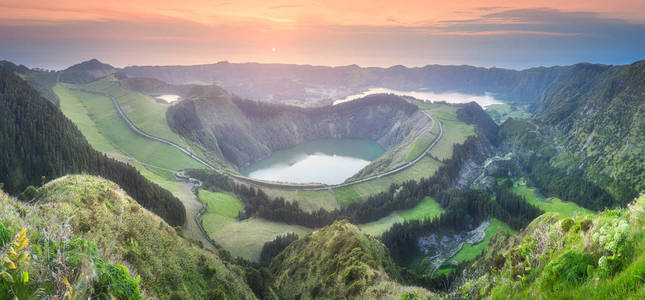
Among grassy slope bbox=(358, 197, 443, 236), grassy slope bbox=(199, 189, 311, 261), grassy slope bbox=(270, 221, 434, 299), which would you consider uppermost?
grassy slope bbox=(270, 221, 434, 299)

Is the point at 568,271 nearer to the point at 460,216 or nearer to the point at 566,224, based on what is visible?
the point at 566,224

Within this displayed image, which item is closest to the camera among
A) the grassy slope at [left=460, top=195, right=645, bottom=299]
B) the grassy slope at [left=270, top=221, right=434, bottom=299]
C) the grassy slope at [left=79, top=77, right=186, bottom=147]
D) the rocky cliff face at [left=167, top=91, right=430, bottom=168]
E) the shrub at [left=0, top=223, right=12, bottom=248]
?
the grassy slope at [left=460, top=195, right=645, bottom=299]

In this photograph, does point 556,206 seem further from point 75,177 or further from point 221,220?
point 75,177

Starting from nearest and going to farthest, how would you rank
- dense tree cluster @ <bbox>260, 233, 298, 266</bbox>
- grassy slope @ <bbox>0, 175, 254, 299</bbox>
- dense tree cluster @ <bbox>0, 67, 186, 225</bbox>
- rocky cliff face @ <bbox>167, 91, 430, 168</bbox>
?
grassy slope @ <bbox>0, 175, 254, 299</bbox> < dense tree cluster @ <bbox>0, 67, 186, 225</bbox> < dense tree cluster @ <bbox>260, 233, 298, 266</bbox> < rocky cliff face @ <bbox>167, 91, 430, 168</bbox>

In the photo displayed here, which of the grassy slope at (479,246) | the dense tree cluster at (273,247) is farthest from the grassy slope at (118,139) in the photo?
the grassy slope at (479,246)

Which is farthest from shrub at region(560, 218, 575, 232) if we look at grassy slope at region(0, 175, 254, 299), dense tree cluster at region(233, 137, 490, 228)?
dense tree cluster at region(233, 137, 490, 228)

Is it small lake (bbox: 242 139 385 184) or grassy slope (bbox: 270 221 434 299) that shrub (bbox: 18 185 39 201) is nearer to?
grassy slope (bbox: 270 221 434 299)

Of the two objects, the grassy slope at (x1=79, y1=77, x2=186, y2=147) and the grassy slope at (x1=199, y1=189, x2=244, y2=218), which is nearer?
the grassy slope at (x1=199, y1=189, x2=244, y2=218)

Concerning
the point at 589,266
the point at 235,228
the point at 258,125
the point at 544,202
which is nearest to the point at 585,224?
the point at 589,266
